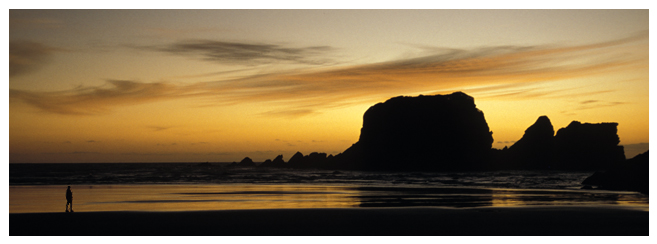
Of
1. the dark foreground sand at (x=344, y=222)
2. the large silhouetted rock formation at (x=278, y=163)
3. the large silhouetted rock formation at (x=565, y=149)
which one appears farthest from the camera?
the large silhouetted rock formation at (x=278, y=163)

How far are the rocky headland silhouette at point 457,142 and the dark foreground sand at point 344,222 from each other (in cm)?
10526

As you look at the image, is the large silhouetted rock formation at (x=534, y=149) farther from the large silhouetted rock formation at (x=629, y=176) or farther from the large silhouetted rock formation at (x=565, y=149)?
the large silhouetted rock formation at (x=629, y=176)

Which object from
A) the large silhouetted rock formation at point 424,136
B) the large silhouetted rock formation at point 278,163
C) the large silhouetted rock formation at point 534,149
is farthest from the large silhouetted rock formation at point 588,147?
the large silhouetted rock formation at point 278,163

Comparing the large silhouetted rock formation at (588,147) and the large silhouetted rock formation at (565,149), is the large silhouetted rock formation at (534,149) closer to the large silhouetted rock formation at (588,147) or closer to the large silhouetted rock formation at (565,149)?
the large silhouetted rock formation at (565,149)

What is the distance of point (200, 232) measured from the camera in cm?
1628

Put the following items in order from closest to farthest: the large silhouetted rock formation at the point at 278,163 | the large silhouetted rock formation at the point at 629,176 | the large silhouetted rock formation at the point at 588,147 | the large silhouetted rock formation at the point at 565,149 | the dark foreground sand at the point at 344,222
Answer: the dark foreground sand at the point at 344,222 < the large silhouetted rock formation at the point at 629,176 < the large silhouetted rock formation at the point at 588,147 < the large silhouetted rock formation at the point at 565,149 < the large silhouetted rock formation at the point at 278,163

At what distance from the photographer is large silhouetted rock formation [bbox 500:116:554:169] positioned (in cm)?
13362

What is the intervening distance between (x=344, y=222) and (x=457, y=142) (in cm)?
11829

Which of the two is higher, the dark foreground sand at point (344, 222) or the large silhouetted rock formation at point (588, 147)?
the large silhouetted rock formation at point (588, 147)

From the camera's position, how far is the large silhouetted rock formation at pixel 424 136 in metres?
129

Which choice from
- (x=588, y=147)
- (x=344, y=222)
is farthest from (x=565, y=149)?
(x=344, y=222)

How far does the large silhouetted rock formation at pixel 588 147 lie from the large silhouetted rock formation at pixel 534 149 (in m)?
2.75

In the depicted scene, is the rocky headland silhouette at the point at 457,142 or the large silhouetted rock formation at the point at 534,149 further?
the large silhouetted rock formation at the point at 534,149
